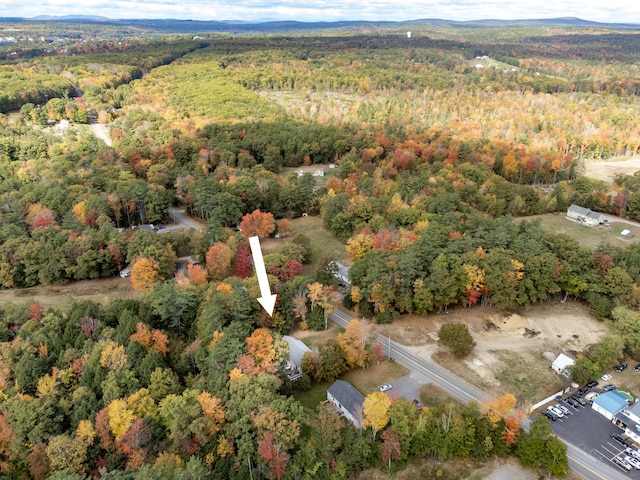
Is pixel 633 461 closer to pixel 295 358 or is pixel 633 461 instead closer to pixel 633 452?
pixel 633 452

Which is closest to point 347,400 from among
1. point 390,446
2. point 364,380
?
point 390,446

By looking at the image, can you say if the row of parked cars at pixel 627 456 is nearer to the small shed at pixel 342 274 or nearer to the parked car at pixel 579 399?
the parked car at pixel 579 399

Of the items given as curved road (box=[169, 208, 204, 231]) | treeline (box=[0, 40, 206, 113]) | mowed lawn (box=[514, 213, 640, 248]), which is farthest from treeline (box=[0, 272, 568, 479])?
treeline (box=[0, 40, 206, 113])

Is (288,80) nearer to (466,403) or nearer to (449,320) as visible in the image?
(449,320)

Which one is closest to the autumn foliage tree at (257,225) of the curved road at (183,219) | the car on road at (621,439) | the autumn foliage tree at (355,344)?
the curved road at (183,219)

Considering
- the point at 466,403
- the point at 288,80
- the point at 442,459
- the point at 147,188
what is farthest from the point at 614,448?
the point at 288,80

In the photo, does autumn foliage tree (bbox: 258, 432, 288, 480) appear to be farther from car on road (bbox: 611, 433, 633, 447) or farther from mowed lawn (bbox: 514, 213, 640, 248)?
mowed lawn (bbox: 514, 213, 640, 248)
